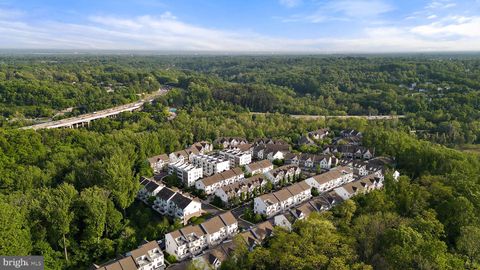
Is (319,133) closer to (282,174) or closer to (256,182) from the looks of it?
(282,174)

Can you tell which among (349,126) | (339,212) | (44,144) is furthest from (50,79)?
(339,212)

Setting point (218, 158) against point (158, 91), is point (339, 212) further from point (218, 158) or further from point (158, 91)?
point (158, 91)

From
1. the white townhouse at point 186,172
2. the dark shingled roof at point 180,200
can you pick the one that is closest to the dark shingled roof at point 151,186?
the dark shingled roof at point 180,200

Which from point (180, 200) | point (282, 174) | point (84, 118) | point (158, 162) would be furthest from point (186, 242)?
point (84, 118)

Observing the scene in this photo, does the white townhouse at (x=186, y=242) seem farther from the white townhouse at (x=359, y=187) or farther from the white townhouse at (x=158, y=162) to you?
the white townhouse at (x=158, y=162)

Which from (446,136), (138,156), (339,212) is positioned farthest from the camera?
(446,136)

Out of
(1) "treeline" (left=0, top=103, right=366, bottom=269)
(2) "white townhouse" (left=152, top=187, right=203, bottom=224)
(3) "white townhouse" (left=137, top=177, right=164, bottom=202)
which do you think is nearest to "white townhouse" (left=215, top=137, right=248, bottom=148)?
(1) "treeline" (left=0, top=103, right=366, bottom=269)
